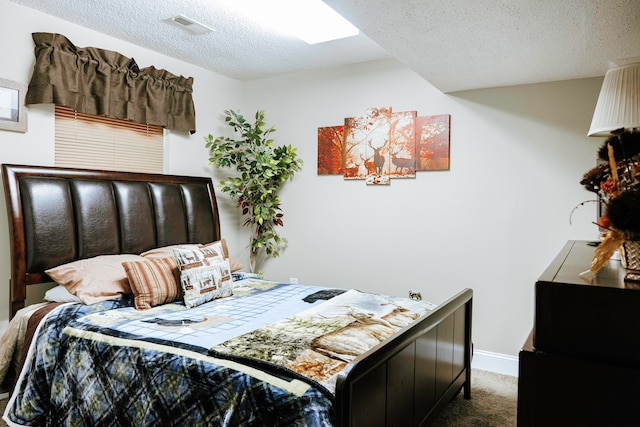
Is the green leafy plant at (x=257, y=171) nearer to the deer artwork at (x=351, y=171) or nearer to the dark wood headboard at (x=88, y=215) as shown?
the dark wood headboard at (x=88, y=215)

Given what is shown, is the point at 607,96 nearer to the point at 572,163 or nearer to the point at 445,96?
the point at 572,163

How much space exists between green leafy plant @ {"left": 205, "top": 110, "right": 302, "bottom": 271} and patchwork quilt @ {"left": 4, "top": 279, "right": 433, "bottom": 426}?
65.0 inches

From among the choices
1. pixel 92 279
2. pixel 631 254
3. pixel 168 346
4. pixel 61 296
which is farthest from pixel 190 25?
pixel 631 254

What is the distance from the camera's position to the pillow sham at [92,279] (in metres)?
2.65

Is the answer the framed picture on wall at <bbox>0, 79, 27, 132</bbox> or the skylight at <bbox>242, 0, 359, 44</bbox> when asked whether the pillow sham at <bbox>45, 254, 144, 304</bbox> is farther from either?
the skylight at <bbox>242, 0, 359, 44</bbox>

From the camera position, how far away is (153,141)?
3.90m

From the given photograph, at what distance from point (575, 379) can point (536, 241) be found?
8.06 feet

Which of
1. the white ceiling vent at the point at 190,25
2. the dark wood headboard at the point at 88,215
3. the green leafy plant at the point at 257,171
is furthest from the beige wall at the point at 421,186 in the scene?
the white ceiling vent at the point at 190,25

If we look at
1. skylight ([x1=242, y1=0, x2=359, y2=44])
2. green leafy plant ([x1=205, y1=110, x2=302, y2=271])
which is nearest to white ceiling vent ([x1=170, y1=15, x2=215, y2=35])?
skylight ([x1=242, y1=0, x2=359, y2=44])

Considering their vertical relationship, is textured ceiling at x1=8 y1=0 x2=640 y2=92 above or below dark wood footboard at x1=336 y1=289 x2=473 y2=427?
above

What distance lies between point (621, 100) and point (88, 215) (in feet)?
10.7

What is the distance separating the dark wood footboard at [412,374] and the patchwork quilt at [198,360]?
14cm

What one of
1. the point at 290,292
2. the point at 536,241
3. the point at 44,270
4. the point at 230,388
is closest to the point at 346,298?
the point at 290,292

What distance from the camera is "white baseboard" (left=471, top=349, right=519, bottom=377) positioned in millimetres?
3379
